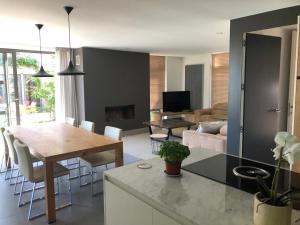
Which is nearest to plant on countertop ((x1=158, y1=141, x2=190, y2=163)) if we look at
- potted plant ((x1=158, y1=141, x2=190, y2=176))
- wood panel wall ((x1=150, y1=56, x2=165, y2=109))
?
potted plant ((x1=158, y1=141, x2=190, y2=176))

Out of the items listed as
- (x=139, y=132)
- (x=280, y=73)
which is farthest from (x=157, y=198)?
(x=139, y=132)

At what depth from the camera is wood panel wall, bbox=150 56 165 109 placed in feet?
27.6

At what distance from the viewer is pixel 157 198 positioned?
1341mm

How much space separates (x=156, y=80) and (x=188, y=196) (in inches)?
289

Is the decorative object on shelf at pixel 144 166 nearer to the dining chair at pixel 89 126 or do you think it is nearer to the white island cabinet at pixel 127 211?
the white island cabinet at pixel 127 211

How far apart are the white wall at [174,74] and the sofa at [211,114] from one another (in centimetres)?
159

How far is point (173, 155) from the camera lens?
5.26ft

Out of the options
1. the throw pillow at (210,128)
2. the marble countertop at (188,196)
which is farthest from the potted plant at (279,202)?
the throw pillow at (210,128)

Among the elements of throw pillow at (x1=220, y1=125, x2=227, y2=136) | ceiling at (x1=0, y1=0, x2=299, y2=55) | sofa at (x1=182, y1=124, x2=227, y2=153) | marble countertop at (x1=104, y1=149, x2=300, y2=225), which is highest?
ceiling at (x1=0, y1=0, x2=299, y2=55)

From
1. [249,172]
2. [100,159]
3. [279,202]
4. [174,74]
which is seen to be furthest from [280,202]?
→ [174,74]

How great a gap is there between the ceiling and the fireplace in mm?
2290

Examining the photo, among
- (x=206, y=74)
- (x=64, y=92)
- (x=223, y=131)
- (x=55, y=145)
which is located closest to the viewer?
(x=55, y=145)

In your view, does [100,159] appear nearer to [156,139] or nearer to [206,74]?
[156,139]

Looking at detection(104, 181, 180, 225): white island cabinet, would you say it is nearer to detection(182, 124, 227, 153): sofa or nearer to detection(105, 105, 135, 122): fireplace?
detection(182, 124, 227, 153): sofa
